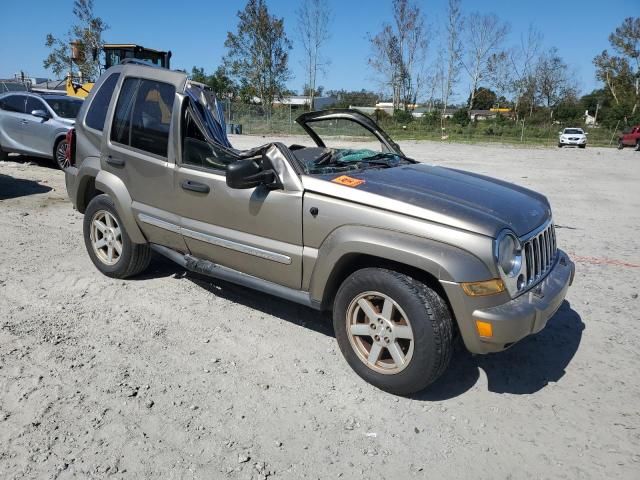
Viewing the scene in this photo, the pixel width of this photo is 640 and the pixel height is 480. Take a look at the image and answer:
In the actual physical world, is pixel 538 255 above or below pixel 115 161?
below

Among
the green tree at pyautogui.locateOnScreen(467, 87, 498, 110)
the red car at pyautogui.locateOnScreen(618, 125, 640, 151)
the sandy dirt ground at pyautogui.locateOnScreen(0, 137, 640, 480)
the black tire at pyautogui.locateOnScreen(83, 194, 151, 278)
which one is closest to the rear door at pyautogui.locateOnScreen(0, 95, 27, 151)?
the sandy dirt ground at pyautogui.locateOnScreen(0, 137, 640, 480)

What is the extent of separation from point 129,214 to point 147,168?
473 mm

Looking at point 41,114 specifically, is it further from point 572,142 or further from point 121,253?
point 572,142

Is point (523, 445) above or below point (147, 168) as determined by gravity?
below

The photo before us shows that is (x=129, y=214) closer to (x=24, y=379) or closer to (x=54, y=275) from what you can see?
(x=54, y=275)

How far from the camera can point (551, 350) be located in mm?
3867

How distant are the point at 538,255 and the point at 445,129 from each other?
4306 centimetres

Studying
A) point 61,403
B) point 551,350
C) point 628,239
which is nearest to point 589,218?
point 628,239

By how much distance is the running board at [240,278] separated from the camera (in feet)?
11.7

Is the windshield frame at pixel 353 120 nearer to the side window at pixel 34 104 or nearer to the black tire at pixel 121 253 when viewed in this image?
the black tire at pixel 121 253

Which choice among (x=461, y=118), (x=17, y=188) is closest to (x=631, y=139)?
(x=461, y=118)

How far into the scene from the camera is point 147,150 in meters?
4.37

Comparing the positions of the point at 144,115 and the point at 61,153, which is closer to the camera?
the point at 144,115

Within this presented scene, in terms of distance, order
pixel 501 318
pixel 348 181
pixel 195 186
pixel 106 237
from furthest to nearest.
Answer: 1. pixel 106 237
2. pixel 195 186
3. pixel 348 181
4. pixel 501 318
